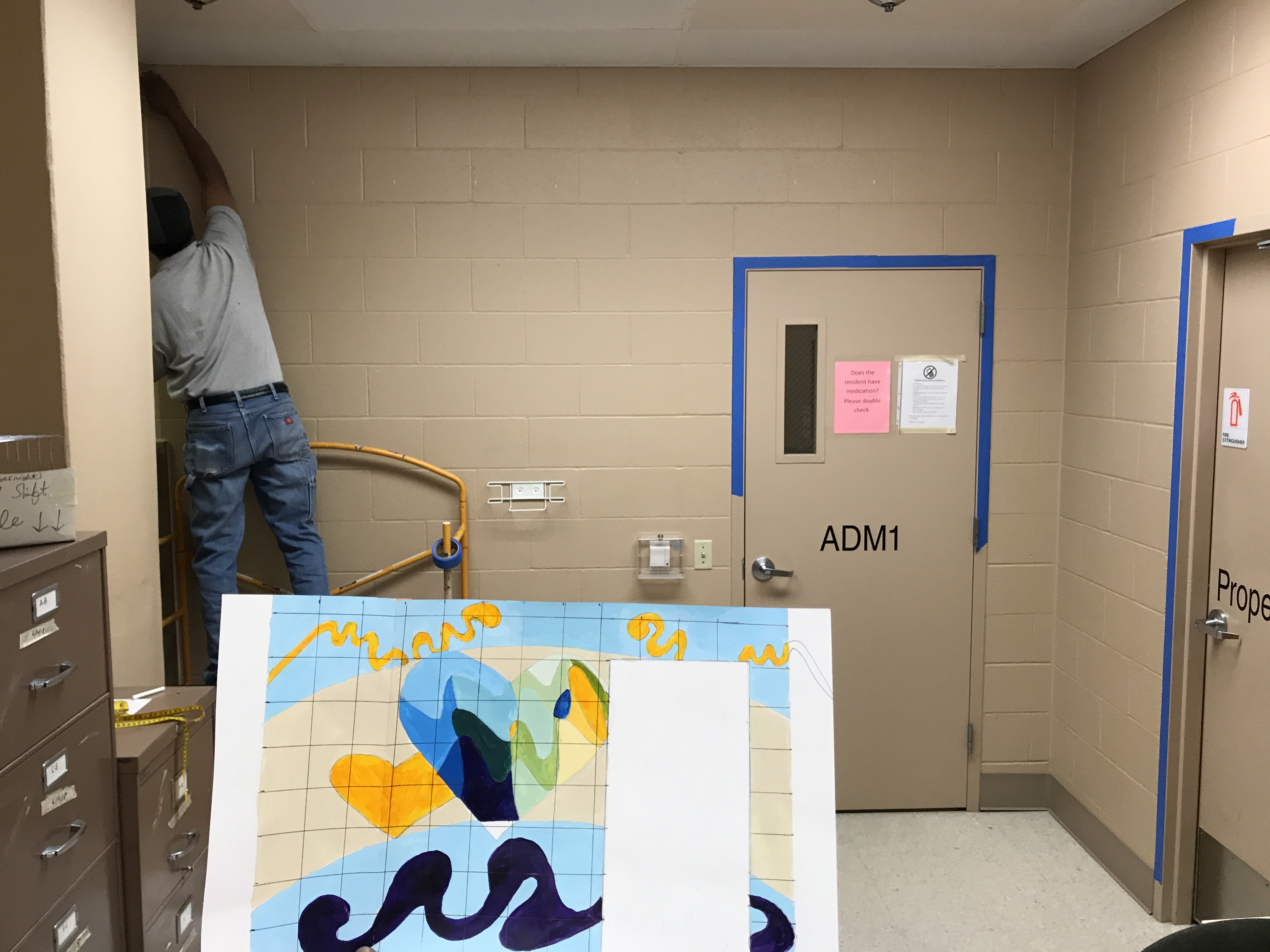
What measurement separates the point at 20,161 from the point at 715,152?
213 centimetres

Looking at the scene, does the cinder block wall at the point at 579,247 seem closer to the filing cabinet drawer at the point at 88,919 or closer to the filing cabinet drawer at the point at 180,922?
the filing cabinet drawer at the point at 180,922

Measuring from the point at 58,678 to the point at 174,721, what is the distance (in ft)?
1.76

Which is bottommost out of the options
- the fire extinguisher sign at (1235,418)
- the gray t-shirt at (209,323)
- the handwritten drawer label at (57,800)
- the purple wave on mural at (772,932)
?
the handwritten drawer label at (57,800)

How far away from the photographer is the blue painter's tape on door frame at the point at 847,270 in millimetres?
3375

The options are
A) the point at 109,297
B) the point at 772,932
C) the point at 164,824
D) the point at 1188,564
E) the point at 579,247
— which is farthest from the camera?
the point at 579,247

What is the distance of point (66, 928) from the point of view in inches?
63.9

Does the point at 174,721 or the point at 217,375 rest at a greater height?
the point at 217,375

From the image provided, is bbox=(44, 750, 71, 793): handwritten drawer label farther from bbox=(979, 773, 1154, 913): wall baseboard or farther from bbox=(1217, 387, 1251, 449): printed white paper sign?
bbox=(979, 773, 1154, 913): wall baseboard

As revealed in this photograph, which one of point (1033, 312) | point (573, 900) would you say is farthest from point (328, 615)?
point (1033, 312)

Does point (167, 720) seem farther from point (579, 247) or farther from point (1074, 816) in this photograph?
point (1074, 816)

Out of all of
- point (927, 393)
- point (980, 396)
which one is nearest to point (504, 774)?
point (927, 393)

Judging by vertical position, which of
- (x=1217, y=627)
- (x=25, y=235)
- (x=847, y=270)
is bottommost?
(x=1217, y=627)

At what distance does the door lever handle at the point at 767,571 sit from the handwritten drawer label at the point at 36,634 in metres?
2.39

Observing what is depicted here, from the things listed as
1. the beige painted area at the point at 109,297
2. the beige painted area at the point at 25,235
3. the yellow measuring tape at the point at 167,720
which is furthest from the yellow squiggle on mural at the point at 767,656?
the beige painted area at the point at 25,235
